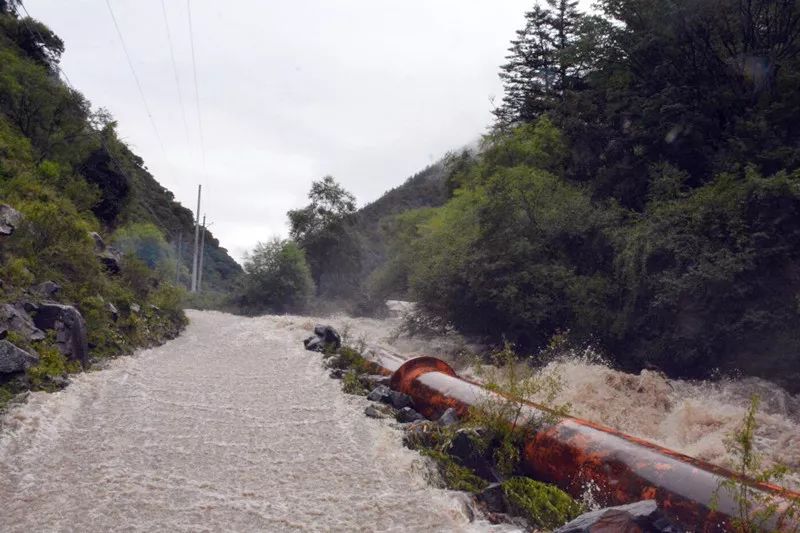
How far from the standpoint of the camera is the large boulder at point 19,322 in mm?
8689

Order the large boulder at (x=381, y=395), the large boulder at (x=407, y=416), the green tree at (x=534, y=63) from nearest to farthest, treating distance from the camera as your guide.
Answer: the large boulder at (x=407, y=416)
the large boulder at (x=381, y=395)
the green tree at (x=534, y=63)

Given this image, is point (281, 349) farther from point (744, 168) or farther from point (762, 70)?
point (762, 70)

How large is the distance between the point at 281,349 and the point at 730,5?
1705 centimetres

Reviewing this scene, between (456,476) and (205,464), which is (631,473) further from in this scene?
(205,464)

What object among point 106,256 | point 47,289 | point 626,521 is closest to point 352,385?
point 47,289

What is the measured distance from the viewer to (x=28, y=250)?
11.6 meters

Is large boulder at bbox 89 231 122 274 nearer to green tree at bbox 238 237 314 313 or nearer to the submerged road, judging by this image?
the submerged road

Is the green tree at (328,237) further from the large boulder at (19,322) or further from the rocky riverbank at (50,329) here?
the large boulder at (19,322)

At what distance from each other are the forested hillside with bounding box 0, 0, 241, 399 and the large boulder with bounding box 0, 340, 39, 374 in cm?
5

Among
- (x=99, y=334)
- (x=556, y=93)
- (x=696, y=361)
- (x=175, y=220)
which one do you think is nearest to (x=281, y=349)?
(x=99, y=334)

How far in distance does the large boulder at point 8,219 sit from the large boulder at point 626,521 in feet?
35.7

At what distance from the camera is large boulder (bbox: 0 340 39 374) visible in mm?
7520

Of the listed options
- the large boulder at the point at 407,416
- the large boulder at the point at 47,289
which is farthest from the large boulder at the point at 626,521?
the large boulder at the point at 47,289

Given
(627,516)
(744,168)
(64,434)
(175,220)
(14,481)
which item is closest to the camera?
(627,516)
